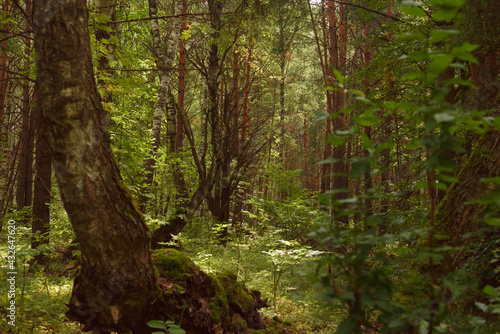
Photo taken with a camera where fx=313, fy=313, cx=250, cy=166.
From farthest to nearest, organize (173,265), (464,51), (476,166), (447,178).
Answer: (476,166), (173,265), (447,178), (464,51)

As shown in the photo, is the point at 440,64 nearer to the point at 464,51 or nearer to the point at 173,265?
the point at 464,51

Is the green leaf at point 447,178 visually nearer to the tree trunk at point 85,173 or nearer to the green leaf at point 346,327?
the green leaf at point 346,327

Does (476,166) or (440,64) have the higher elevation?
(440,64)

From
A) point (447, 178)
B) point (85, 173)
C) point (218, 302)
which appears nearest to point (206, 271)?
point (218, 302)

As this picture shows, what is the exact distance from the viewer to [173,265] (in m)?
Result: 3.48

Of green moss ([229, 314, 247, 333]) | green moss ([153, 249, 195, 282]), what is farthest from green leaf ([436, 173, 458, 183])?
green moss ([229, 314, 247, 333])

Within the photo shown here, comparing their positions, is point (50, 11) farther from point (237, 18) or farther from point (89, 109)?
point (237, 18)

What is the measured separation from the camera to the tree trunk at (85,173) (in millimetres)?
2375

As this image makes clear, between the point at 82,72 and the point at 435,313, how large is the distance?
2753 mm

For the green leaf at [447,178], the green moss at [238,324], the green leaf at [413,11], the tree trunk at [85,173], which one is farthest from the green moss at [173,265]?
the green leaf at [413,11]

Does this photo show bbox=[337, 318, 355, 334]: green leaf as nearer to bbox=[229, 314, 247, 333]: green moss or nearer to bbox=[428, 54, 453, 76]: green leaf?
bbox=[428, 54, 453, 76]: green leaf

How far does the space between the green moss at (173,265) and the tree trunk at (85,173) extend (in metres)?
0.65

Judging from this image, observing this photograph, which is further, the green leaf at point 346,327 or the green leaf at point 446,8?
the green leaf at point 346,327

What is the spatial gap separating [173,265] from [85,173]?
→ 1544 millimetres
